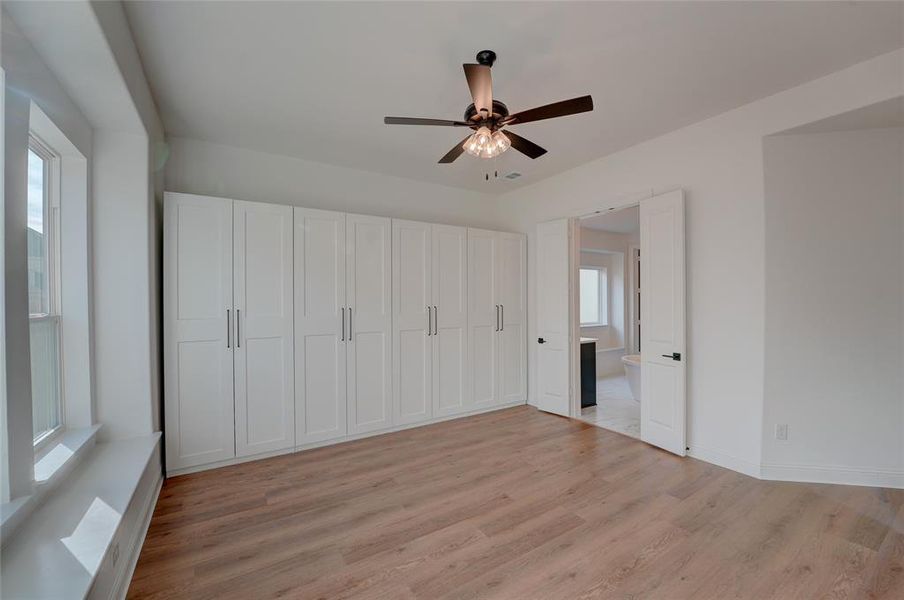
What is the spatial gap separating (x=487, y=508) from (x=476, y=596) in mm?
727

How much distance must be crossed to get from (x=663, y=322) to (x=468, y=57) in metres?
2.64

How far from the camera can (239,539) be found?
83.9 inches

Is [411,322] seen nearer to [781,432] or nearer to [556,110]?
[556,110]

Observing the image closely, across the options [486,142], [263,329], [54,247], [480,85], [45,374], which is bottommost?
[45,374]

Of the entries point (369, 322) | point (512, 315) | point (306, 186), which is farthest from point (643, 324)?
point (306, 186)

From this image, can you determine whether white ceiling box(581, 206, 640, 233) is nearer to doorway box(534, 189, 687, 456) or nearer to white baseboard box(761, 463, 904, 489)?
doorway box(534, 189, 687, 456)

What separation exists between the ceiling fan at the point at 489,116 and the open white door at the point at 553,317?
204 centimetres

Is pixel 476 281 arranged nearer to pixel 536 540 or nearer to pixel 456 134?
pixel 456 134

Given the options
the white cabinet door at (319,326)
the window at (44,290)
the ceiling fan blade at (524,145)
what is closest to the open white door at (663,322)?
the ceiling fan blade at (524,145)

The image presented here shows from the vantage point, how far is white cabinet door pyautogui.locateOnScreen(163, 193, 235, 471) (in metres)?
2.86

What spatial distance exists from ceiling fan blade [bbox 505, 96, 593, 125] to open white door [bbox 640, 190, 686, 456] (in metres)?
1.72

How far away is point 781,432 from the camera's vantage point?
2766mm

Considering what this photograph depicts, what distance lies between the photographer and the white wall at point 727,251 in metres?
2.75

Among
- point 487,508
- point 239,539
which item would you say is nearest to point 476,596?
point 487,508
